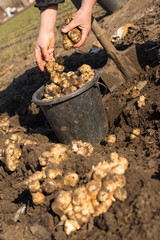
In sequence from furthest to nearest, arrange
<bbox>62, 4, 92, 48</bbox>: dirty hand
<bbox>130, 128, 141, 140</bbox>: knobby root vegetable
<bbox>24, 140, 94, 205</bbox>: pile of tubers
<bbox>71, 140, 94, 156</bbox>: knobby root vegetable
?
<bbox>130, 128, 141, 140</bbox>: knobby root vegetable < <bbox>62, 4, 92, 48</bbox>: dirty hand < <bbox>71, 140, 94, 156</bbox>: knobby root vegetable < <bbox>24, 140, 94, 205</bbox>: pile of tubers

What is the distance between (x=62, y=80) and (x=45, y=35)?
68 cm

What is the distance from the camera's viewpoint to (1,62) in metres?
10.2

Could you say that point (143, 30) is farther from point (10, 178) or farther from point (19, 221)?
point (19, 221)

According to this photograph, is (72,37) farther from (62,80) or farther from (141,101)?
(141,101)

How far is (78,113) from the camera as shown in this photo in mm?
2869

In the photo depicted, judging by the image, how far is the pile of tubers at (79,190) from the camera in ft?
5.81

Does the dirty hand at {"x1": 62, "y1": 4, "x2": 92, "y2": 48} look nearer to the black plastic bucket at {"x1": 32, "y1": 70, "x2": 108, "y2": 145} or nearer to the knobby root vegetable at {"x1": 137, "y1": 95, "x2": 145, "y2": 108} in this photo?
the black plastic bucket at {"x1": 32, "y1": 70, "x2": 108, "y2": 145}

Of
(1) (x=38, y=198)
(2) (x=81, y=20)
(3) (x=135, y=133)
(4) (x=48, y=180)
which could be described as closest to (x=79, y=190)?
(4) (x=48, y=180)

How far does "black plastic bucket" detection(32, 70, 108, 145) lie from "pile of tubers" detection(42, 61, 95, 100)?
0.45ft

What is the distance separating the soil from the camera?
165 centimetres

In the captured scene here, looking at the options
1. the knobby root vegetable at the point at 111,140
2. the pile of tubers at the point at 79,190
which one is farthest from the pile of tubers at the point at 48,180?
the knobby root vegetable at the point at 111,140

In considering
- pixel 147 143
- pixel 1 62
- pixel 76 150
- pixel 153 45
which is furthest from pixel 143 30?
pixel 1 62

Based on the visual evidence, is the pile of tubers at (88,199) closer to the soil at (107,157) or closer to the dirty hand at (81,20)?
the soil at (107,157)

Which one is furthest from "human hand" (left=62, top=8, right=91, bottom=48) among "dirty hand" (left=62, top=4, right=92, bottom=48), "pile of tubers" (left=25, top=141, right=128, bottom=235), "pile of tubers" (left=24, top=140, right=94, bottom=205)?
"pile of tubers" (left=25, top=141, right=128, bottom=235)
